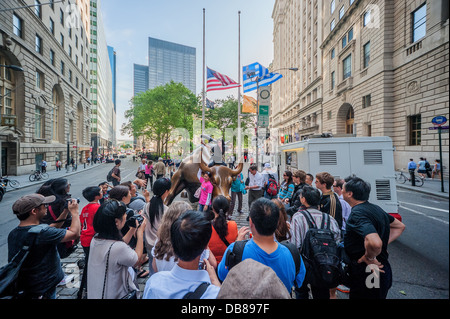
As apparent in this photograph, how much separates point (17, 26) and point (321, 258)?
31487 mm

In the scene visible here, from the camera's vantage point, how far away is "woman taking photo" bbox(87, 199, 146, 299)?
2.18m

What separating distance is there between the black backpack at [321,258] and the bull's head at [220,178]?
2.77m

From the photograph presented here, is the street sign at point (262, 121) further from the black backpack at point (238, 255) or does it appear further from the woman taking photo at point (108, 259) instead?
the woman taking photo at point (108, 259)

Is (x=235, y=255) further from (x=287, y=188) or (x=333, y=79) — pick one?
(x=333, y=79)

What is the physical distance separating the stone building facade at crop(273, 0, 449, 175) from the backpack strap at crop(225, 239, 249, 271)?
169 centimetres

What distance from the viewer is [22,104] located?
2200 centimetres

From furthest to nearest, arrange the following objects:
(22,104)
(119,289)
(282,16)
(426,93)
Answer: (282,16) < (22,104) < (119,289) < (426,93)

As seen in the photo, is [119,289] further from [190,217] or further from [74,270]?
[74,270]

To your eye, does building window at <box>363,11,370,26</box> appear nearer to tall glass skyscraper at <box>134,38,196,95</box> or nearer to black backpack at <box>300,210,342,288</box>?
black backpack at <box>300,210,342,288</box>

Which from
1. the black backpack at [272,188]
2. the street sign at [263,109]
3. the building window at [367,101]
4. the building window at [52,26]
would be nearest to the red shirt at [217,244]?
the black backpack at [272,188]

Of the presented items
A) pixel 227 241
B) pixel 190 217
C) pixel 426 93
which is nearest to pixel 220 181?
pixel 227 241

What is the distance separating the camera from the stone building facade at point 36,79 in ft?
65.6

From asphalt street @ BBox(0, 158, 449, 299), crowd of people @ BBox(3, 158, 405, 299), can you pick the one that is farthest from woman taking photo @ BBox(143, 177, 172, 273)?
asphalt street @ BBox(0, 158, 449, 299)

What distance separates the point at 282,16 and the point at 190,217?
80.4 meters
